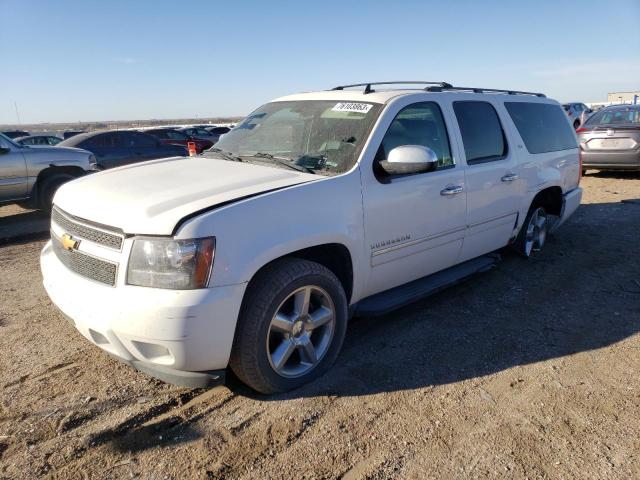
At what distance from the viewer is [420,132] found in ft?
12.7

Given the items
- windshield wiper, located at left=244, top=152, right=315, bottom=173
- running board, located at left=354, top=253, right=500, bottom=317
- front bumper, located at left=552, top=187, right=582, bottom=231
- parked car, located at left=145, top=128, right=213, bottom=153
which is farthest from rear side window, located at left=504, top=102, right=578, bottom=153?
parked car, located at left=145, top=128, right=213, bottom=153

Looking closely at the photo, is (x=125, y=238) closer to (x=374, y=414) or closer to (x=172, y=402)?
(x=172, y=402)

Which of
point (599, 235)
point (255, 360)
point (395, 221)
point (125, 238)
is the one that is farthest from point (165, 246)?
point (599, 235)

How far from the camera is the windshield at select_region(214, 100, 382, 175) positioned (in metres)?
3.46

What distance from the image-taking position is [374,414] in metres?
2.89

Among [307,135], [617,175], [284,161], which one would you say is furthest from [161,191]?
[617,175]

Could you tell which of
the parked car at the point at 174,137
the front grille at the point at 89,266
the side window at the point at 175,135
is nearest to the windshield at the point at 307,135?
the front grille at the point at 89,266

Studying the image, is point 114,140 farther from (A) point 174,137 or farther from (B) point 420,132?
(B) point 420,132

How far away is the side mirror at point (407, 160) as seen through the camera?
3.30 meters

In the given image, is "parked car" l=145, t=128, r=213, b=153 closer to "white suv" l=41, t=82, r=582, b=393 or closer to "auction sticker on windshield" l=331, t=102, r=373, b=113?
"white suv" l=41, t=82, r=582, b=393

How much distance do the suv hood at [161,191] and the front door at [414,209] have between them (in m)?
0.54

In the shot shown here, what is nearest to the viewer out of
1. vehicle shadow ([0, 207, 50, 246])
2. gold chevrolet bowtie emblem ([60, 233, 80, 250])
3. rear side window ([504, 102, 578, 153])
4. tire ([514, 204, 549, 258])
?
gold chevrolet bowtie emblem ([60, 233, 80, 250])

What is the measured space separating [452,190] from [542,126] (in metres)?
2.23

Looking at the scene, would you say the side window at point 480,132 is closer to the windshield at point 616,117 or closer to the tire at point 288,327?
the tire at point 288,327
